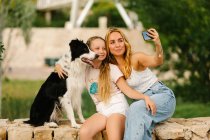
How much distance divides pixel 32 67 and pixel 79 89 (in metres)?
25.4

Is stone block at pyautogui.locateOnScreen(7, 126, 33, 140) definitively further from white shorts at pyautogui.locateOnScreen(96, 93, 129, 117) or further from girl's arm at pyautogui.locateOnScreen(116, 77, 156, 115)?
girl's arm at pyautogui.locateOnScreen(116, 77, 156, 115)

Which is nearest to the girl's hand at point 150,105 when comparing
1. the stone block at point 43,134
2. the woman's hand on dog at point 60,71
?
the woman's hand on dog at point 60,71

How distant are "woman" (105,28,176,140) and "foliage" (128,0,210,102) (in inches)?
253

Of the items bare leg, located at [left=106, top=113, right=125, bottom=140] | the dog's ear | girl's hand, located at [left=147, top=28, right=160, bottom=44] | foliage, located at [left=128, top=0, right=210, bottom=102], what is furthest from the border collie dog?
foliage, located at [left=128, top=0, right=210, bottom=102]

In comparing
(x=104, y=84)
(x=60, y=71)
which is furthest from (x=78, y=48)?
(x=104, y=84)

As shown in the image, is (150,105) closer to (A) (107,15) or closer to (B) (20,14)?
(B) (20,14)

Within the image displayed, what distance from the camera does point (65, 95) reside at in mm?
5633

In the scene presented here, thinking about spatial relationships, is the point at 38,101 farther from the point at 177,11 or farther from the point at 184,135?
the point at 177,11

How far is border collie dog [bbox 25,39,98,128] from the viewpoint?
5539 millimetres

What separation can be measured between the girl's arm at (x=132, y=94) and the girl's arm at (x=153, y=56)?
28cm

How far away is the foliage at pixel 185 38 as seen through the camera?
12148 mm

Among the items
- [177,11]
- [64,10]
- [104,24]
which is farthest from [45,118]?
[64,10]

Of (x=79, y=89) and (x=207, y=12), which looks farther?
(x=207, y=12)

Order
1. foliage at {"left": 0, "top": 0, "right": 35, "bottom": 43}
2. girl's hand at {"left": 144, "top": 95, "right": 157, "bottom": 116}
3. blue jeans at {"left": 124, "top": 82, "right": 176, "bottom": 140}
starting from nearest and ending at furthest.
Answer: blue jeans at {"left": 124, "top": 82, "right": 176, "bottom": 140} < girl's hand at {"left": 144, "top": 95, "right": 157, "bottom": 116} < foliage at {"left": 0, "top": 0, "right": 35, "bottom": 43}
